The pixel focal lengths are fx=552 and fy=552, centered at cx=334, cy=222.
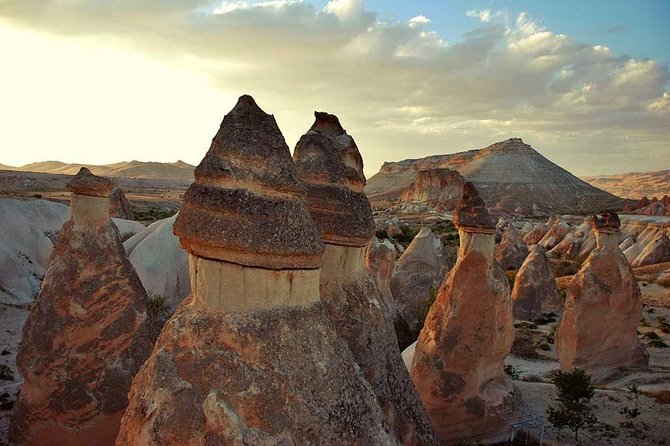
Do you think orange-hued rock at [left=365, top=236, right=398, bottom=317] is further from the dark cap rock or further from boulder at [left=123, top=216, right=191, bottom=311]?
the dark cap rock

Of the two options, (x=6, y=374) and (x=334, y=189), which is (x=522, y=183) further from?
(x=334, y=189)

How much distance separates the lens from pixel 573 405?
8.30 metres

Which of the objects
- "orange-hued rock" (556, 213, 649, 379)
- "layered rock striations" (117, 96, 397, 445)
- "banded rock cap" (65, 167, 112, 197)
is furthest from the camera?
"orange-hued rock" (556, 213, 649, 379)

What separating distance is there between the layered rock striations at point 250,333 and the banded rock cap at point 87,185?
3903mm

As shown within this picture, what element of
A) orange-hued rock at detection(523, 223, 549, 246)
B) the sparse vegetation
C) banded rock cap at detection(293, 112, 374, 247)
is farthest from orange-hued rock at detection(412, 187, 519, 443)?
orange-hued rock at detection(523, 223, 549, 246)

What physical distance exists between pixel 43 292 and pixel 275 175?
4522 millimetres

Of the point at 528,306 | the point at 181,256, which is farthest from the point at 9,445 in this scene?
the point at 528,306

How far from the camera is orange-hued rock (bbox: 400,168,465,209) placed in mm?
75438

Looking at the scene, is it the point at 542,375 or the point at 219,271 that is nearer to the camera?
the point at 219,271

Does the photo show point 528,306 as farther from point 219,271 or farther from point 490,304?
point 219,271

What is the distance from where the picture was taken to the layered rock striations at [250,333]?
294 cm

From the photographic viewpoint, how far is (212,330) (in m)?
3.10

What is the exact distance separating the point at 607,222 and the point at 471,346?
4.76 meters

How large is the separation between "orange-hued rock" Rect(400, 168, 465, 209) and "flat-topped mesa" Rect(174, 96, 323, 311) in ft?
233
